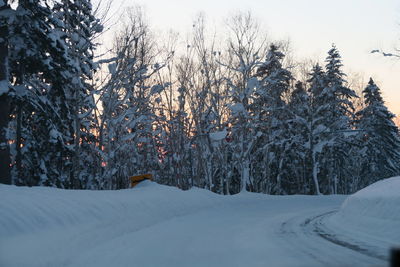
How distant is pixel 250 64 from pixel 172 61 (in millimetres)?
6137

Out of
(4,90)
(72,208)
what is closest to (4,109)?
(4,90)

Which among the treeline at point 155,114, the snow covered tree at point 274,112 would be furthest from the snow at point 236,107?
the snow covered tree at point 274,112

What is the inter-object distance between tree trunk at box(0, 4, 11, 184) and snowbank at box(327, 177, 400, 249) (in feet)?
34.3

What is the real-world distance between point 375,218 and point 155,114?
32.2 metres

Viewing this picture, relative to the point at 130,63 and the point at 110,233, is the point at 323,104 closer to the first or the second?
the point at 130,63

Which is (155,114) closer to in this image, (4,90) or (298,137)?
(298,137)

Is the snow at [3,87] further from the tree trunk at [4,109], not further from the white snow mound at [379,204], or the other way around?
the white snow mound at [379,204]

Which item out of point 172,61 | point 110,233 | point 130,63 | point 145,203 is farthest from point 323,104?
point 110,233

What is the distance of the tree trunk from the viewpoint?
14.1 metres

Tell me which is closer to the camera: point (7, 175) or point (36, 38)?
point (7, 175)

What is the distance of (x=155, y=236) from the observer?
10.4m

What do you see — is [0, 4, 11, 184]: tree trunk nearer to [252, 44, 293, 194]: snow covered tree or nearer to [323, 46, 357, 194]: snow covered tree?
[252, 44, 293, 194]: snow covered tree

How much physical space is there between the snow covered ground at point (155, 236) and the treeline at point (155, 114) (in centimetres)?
505

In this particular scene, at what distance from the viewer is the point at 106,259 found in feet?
24.4
